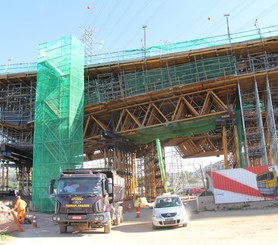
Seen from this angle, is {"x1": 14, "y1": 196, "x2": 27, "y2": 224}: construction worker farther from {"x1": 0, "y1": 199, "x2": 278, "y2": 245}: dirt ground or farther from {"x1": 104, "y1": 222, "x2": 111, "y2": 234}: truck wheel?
{"x1": 104, "y1": 222, "x2": 111, "y2": 234}: truck wheel

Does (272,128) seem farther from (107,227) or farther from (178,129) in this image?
(107,227)

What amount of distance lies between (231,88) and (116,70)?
33.4 feet

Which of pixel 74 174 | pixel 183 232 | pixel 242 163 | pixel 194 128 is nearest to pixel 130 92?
pixel 194 128

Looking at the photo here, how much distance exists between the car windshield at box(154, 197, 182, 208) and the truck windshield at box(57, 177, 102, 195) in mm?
3177

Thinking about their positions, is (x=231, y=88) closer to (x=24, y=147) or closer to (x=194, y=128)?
(x=194, y=128)

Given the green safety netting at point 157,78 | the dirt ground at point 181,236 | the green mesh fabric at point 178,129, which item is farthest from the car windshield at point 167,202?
the green safety netting at point 157,78

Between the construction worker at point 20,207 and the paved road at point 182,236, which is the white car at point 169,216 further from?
the construction worker at point 20,207

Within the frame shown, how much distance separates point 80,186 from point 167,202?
13.7 ft

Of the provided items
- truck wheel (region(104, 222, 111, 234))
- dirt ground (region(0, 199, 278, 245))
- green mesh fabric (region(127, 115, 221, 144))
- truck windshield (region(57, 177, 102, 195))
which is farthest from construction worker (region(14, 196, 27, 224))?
green mesh fabric (region(127, 115, 221, 144))

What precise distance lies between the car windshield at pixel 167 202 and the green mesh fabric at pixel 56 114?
11.2 metres

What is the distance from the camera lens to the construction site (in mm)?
25359

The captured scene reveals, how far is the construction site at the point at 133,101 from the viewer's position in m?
25.4

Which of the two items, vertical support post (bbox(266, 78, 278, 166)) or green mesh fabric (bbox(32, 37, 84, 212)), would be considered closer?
vertical support post (bbox(266, 78, 278, 166))

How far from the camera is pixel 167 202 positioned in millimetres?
14930
